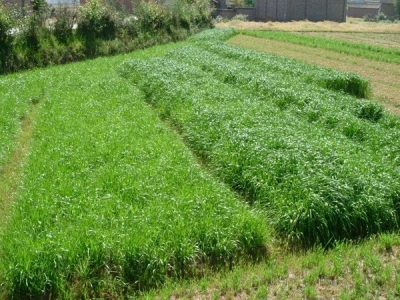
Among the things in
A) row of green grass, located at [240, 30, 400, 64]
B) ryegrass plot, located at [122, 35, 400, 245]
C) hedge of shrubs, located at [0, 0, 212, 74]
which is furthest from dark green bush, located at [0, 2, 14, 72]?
row of green grass, located at [240, 30, 400, 64]

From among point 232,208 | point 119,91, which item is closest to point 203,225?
point 232,208

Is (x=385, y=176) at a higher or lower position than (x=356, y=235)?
higher

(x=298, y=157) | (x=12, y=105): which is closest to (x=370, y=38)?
(x=12, y=105)

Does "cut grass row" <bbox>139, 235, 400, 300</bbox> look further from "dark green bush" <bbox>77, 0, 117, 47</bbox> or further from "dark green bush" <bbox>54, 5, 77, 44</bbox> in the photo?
"dark green bush" <bbox>77, 0, 117, 47</bbox>

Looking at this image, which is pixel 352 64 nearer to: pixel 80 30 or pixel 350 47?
pixel 350 47

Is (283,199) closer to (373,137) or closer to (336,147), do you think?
(336,147)

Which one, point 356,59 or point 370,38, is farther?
point 370,38

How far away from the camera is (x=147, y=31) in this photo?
98.1 feet

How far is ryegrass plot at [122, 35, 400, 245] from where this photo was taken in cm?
710

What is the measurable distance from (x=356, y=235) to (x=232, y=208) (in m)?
1.76

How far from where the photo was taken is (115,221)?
21.7ft

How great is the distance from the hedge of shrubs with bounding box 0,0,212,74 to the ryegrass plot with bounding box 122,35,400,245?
10893mm

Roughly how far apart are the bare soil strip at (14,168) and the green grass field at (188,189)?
49 millimetres

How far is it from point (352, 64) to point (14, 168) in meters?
16.7
